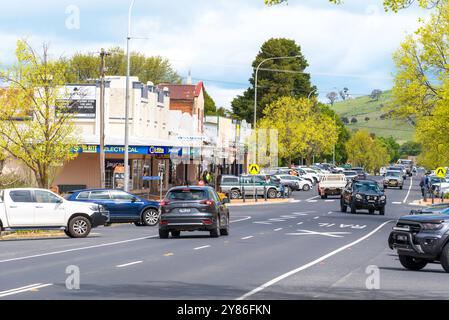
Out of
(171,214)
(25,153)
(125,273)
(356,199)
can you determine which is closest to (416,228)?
(125,273)

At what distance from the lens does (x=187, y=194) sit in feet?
99.1

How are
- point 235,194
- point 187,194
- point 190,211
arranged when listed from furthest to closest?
point 235,194, point 187,194, point 190,211

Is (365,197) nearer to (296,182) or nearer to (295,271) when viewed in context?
(295,271)

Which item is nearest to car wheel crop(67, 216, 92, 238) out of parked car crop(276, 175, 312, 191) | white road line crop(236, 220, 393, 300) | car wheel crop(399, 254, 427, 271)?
white road line crop(236, 220, 393, 300)

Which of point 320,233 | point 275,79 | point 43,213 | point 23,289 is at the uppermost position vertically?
point 275,79

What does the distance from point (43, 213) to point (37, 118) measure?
10859 millimetres

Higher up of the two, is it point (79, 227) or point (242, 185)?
point (242, 185)

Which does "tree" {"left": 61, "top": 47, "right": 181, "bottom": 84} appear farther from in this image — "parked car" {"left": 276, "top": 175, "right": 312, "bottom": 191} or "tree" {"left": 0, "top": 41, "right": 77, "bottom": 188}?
"tree" {"left": 0, "top": 41, "right": 77, "bottom": 188}

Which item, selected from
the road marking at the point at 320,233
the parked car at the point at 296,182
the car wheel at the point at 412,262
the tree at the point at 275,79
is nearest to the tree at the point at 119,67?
the tree at the point at 275,79

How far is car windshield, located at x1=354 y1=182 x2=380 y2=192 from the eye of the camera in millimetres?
51013

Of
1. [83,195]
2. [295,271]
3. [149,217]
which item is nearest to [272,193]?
[149,217]
